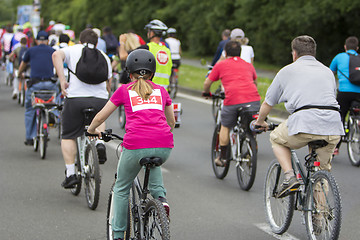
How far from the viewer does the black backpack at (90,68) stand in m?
7.46

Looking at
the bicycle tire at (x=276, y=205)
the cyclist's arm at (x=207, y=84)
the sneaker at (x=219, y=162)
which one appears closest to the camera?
the bicycle tire at (x=276, y=205)

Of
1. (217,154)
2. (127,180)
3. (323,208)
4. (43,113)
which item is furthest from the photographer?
(43,113)

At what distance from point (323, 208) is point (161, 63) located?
4.22 m

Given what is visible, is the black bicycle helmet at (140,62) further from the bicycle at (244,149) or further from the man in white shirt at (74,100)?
the bicycle at (244,149)

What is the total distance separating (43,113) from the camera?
10195 millimetres

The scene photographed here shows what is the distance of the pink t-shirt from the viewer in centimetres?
485

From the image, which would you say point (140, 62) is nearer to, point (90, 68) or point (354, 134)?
point (90, 68)

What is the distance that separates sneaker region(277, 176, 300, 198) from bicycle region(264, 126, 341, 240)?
0.02 m

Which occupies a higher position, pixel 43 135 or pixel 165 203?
pixel 165 203

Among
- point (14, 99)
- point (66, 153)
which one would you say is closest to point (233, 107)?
point (66, 153)

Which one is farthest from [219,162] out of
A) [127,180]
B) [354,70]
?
[127,180]

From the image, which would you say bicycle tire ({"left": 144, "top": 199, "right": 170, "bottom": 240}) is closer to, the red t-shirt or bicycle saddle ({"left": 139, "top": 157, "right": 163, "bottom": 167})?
bicycle saddle ({"left": 139, "top": 157, "right": 163, "bottom": 167})

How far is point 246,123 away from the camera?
820 cm

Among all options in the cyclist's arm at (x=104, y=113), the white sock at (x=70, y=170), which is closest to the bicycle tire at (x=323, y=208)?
the cyclist's arm at (x=104, y=113)
